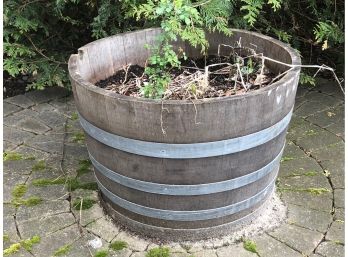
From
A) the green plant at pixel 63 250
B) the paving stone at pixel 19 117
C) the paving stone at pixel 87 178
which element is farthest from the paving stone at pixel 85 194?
the paving stone at pixel 19 117

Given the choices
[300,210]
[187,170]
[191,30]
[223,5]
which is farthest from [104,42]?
[300,210]

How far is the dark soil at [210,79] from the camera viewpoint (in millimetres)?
2605

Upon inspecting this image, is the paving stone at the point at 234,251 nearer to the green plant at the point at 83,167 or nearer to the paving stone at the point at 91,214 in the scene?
the paving stone at the point at 91,214

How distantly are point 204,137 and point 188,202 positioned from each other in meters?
0.47

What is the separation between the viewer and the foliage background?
3.78 meters

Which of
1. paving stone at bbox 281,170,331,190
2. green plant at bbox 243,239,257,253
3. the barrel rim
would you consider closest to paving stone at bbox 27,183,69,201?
the barrel rim

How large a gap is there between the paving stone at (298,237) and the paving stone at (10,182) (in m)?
1.74

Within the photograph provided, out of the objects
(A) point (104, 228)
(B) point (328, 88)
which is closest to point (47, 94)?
(A) point (104, 228)

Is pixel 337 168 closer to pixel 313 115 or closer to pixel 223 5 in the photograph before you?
pixel 313 115

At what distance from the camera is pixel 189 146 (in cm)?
222

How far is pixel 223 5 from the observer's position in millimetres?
2938

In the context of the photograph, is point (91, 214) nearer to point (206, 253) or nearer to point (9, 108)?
point (206, 253)

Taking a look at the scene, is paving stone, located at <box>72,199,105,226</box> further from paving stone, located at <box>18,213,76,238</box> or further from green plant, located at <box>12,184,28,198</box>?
green plant, located at <box>12,184,28,198</box>

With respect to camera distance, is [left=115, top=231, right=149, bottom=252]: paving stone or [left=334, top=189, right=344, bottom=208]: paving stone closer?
[left=115, top=231, right=149, bottom=252]: paving stone
